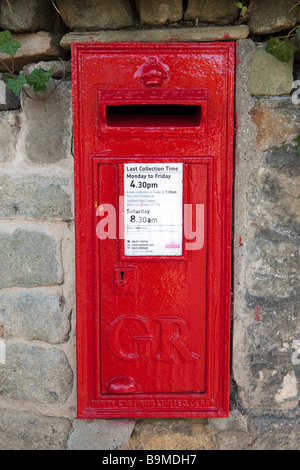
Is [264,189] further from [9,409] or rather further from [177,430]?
[9,409]

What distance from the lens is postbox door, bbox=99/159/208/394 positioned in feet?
4.67

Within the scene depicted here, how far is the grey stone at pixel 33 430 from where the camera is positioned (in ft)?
→ 5.37

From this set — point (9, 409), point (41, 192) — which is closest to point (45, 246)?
point (41, 192)

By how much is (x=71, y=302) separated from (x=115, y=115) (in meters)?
0.77

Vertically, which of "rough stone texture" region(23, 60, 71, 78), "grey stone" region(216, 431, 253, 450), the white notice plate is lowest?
"grey stone" region(216, 431, 253, 450)

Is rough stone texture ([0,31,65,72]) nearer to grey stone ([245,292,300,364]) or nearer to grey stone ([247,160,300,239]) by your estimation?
grey stone ([247,160,300,239])

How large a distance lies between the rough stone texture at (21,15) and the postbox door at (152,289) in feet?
2.02

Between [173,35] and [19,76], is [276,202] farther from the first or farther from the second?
[19,76]

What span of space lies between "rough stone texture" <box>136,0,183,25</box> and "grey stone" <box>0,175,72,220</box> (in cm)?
68

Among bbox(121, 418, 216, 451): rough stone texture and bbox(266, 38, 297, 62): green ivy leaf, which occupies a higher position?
bbox(266, 38, 297, 62): green ivy leaf

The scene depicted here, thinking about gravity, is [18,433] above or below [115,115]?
below

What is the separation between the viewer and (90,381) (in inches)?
60.9

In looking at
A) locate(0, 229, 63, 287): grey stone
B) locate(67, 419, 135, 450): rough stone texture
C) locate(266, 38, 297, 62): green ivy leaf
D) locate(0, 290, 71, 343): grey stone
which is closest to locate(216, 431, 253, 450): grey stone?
locate(67, 419, 135, 450): rough stone texture

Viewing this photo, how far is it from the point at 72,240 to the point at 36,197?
0.73ft
